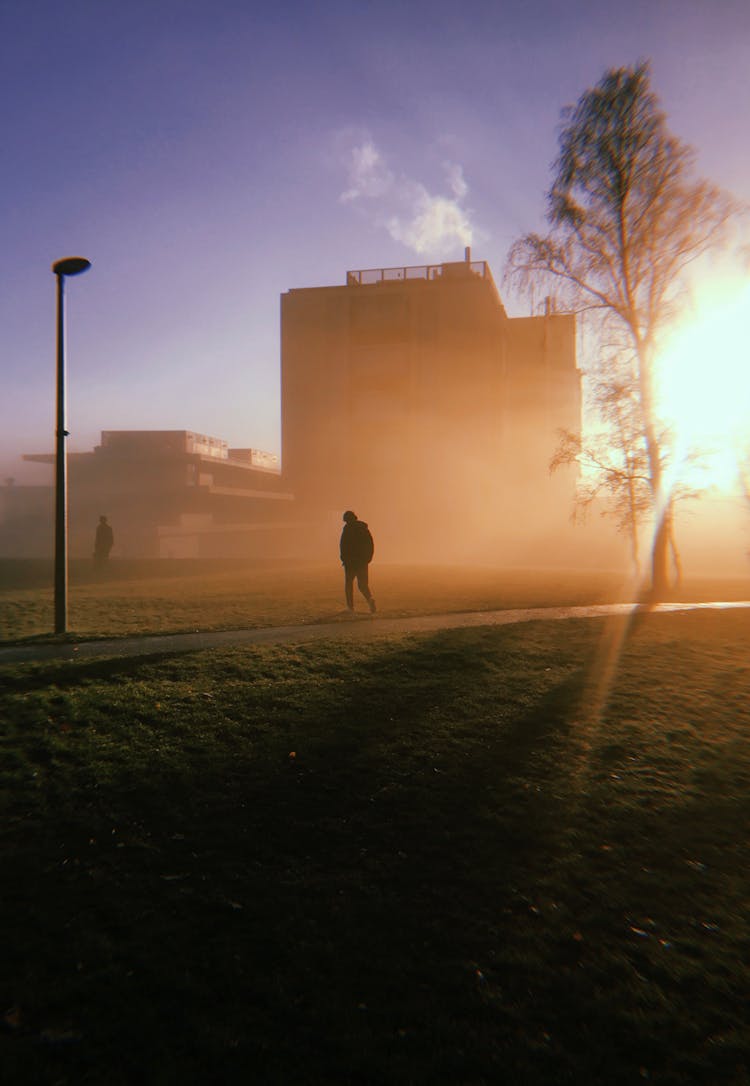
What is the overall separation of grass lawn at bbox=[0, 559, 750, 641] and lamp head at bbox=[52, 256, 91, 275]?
239 inches

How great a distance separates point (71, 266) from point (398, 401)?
39237mm

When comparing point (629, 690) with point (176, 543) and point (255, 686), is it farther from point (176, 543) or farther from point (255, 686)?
point (176, 543)

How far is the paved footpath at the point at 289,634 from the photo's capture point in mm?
8477

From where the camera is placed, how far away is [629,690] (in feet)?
24.0

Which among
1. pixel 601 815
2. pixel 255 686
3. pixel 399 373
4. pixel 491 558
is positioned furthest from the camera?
pixel 399 373

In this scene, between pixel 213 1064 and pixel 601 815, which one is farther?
pixel 601 815

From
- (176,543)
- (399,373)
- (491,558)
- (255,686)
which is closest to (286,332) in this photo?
(399,373)

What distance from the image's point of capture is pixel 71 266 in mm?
10086

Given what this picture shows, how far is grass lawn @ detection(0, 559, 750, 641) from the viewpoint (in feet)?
38.6

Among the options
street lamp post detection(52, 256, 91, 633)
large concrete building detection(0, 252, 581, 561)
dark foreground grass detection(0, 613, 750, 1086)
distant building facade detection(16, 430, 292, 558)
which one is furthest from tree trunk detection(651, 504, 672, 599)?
distant building facade detection(16, 430, 292, 558)

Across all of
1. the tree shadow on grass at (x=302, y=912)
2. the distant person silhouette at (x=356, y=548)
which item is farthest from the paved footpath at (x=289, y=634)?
the tree shadow on grass at (x=302, y=912)

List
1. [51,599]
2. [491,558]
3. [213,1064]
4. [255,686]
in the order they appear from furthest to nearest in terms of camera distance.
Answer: [491,558], [51,599], [255,686], [213,1064]

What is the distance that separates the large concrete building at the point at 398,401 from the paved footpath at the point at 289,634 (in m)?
34.3

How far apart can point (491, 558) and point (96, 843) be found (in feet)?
107
